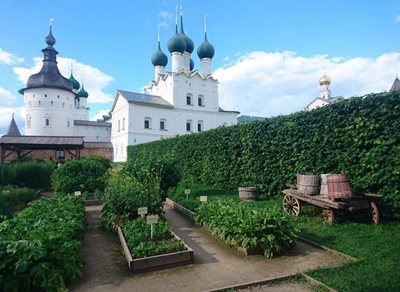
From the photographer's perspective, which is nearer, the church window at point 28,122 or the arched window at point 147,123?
the arched window at point 147,123

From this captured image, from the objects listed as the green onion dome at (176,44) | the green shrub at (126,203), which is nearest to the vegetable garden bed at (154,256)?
the green shrub at (126,203)

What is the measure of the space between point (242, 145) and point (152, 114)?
31571mm

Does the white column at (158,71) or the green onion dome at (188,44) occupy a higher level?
the green onion dome at (188,44)

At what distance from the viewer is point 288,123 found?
977 cm

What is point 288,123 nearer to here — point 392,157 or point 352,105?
point 352,105

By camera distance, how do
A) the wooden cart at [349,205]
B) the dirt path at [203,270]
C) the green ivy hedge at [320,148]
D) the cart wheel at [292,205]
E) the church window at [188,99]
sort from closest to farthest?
the dirt path at [203,270] < the wooden cart at [349,205] < the green ivy hedge at [320,148] < the cart wheel at [292,205] < the church window at [188,99]

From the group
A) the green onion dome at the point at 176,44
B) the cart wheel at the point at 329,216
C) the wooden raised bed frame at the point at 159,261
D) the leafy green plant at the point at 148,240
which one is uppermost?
the green onion dome at the point at 176,44

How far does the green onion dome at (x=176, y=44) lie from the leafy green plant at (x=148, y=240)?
4164 cm

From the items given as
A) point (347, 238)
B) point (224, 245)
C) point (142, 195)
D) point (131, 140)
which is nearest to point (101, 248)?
point (142, 195)

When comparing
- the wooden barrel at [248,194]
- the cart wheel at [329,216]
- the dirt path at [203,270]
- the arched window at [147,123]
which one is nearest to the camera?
the dirt path at [203,270]

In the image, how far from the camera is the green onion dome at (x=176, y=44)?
1766 inches

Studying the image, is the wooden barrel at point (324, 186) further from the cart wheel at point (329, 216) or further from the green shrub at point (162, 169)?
the green shrub at point (162, 169)

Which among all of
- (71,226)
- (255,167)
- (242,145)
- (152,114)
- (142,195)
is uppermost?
(152,114)

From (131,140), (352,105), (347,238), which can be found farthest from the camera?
(131,140)
